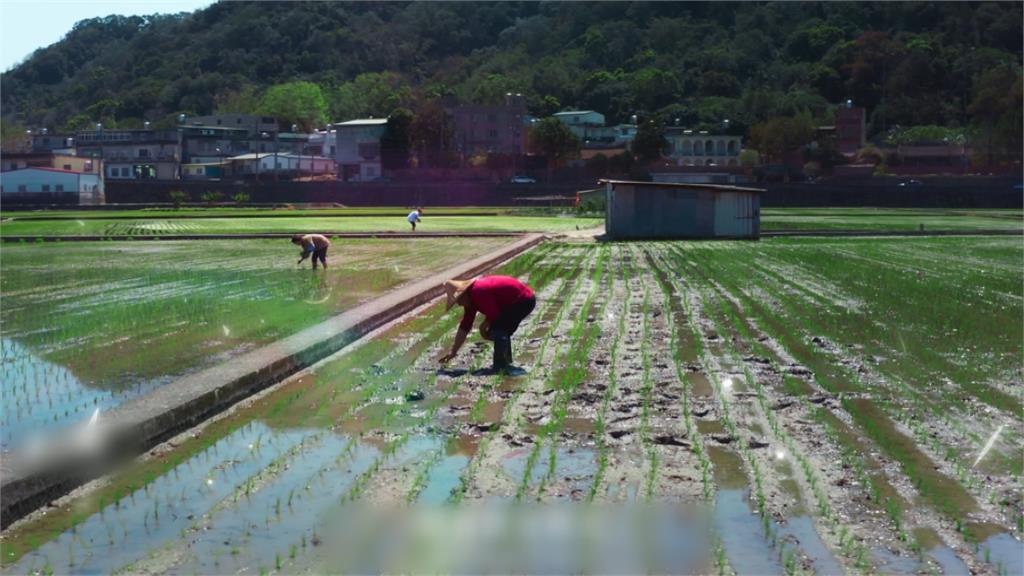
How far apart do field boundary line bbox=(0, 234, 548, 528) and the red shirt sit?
205cm

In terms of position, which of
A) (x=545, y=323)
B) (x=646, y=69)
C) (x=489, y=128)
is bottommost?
(x=545, y=323)

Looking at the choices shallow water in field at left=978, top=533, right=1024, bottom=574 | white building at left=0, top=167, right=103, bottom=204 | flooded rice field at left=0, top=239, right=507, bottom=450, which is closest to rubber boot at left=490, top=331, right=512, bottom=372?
flooded rice field at left=0, top=239, right=507, bottom=450

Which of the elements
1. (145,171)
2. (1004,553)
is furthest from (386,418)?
(145,171)

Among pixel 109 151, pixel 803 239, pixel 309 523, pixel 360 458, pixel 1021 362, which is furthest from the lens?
pixel 109 151

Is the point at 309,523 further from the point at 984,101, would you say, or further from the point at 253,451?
the point at 984,101

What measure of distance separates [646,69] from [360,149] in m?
56.9

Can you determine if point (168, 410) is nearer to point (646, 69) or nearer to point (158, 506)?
point (158, 506)

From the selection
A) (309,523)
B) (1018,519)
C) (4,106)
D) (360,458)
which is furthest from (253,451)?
(4,106)

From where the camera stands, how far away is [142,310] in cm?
1727

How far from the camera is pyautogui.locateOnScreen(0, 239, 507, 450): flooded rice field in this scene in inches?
427

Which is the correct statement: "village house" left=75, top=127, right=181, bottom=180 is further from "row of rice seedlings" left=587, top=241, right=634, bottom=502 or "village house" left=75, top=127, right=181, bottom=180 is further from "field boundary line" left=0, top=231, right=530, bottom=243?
"row of rice seedlings" left=587, top=241, right=634, bottom=502

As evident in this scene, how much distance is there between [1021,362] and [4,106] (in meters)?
208

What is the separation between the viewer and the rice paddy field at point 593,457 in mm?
5980

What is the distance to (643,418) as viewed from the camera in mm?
9227
